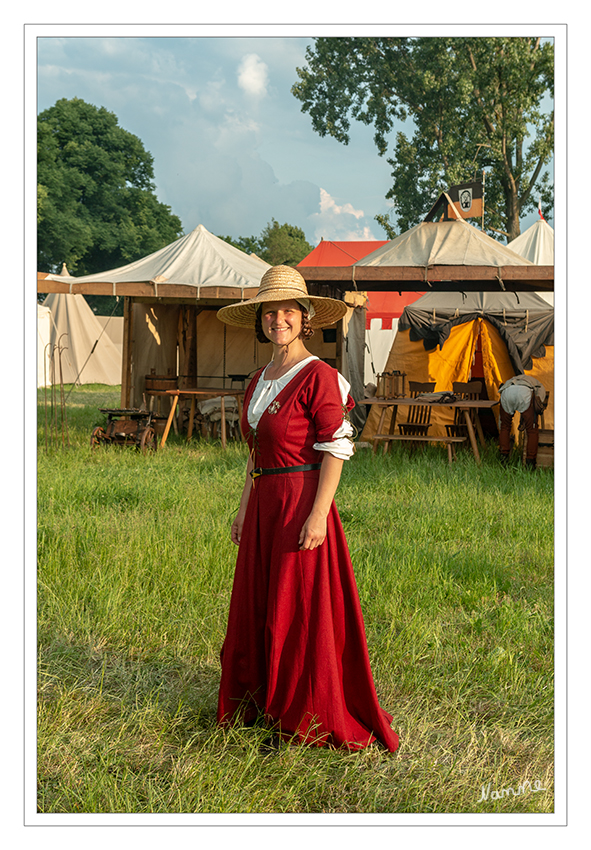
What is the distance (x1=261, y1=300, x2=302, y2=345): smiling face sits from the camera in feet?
8.04

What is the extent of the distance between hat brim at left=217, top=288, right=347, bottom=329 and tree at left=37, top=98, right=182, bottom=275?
1265 inches

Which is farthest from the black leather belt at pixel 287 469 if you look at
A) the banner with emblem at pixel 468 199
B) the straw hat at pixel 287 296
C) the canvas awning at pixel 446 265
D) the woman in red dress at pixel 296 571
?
the banner with emblem at pixel 468 199

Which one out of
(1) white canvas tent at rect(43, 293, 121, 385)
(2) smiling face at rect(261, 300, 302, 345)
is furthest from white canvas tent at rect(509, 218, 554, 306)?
(1) white canvas tent at rect(43, 293, 121, 385)

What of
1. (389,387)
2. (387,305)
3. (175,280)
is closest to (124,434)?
(175,280)

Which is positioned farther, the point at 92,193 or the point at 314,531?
the point at 92,193

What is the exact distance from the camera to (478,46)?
17859 mm

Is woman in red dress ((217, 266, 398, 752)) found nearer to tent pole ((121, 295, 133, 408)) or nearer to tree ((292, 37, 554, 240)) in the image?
tent pole ((121, 295, 133, 408))

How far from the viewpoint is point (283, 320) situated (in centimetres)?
245

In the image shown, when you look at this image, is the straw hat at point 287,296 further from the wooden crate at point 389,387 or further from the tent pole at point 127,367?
the tent pole at point 127,367

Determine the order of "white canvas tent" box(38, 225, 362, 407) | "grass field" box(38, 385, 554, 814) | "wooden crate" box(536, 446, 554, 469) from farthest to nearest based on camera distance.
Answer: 1. "white canvas tent" box(38, 225, 362, 407)
2. "wooden crate" box(536, 446, 554, 469)
3. "grass field" box(38, 385, 554, 814)

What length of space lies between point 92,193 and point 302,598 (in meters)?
→ 37.1

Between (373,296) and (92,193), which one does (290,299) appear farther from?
(92,193)

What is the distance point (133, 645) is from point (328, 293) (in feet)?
27.4

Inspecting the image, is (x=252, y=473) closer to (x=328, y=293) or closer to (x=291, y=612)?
(x=291, y=612)
